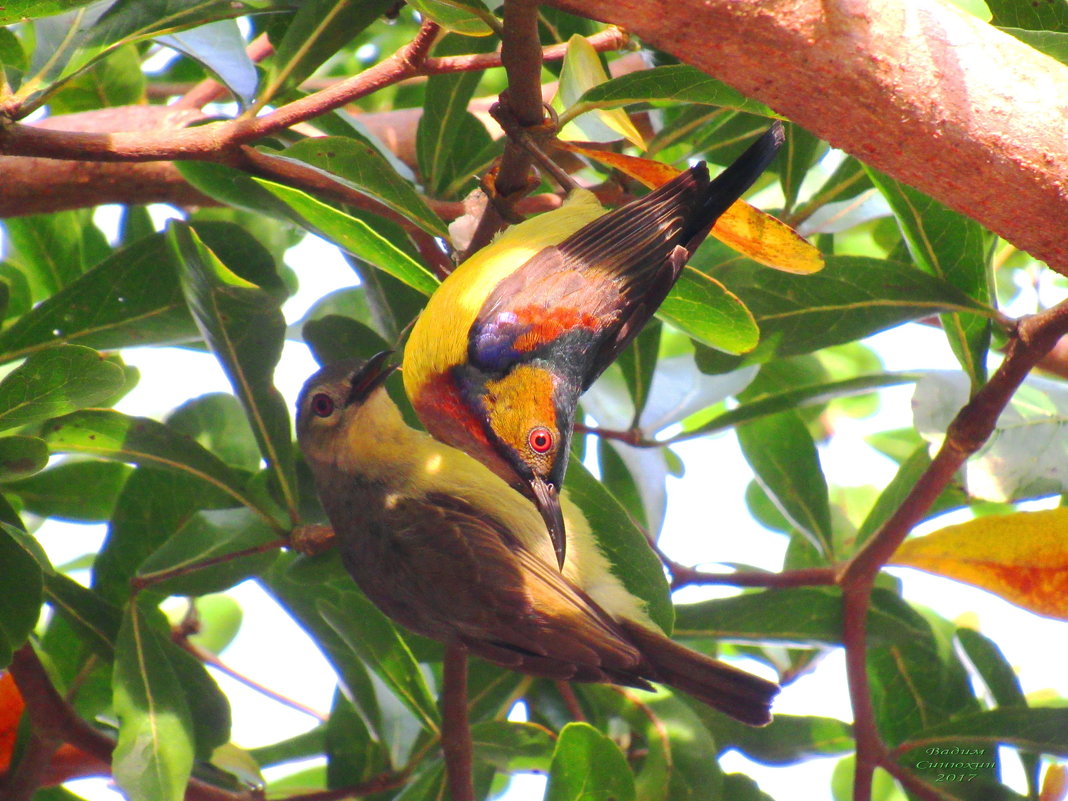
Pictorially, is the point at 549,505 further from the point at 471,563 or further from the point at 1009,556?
the point at 1009,556

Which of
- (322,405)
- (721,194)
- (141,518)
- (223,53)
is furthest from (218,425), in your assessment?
(721,194)

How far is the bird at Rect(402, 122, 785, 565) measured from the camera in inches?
97.6

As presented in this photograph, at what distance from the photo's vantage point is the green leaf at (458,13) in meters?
2.20

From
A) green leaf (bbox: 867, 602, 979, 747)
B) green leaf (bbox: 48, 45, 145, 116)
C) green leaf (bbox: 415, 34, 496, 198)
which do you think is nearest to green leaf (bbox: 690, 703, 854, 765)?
green leaf (bbox: 867, 602, 979, 747)

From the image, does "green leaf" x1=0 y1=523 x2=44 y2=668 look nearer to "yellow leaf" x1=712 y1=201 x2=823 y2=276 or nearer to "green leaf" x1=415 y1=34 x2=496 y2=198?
"green leaf" x1=415 y1=34 x2=496 y2=198

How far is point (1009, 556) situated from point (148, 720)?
8.41ft

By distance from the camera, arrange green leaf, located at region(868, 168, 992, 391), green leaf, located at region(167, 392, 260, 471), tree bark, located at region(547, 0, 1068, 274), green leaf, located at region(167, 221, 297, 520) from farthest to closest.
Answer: green leaf, located at region(167, 392, 260, 471), green leaf, located at region(868, 168, 992, 391), green leaf, located at region(167, 221, 297, 520), tree bark, located at region(547, 0, 1068, 274)

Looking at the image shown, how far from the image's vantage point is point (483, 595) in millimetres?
3143

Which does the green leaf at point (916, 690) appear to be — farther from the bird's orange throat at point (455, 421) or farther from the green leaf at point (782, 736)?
the bird's orange throat at point (455, 421)

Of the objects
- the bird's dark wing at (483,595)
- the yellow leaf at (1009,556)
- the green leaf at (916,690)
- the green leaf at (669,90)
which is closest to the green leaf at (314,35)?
the green leaf at (669,90)

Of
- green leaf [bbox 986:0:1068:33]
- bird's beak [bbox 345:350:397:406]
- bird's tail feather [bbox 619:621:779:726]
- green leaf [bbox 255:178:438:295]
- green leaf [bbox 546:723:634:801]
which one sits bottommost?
green leaf [bbox 546:723:634:801]

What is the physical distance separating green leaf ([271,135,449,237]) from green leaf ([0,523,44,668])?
1.24 meters

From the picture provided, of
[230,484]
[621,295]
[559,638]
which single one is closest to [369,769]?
[559,638]

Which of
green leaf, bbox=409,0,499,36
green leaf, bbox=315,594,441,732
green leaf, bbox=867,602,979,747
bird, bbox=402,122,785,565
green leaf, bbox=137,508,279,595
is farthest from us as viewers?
green leaf, bbox=867,602,979,747
